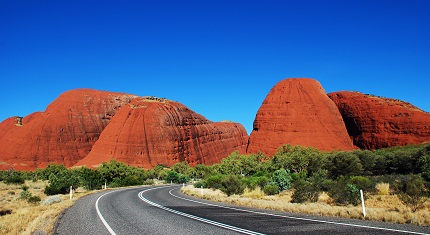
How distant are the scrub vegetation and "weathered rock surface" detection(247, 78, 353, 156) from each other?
59.6 ft

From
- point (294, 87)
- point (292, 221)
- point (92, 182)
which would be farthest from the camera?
point (294, 87)

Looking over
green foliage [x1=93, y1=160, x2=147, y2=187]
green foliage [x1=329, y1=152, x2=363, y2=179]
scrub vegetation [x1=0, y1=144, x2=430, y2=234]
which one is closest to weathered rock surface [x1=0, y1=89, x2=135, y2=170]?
scrub vegetation [x1=0, y1=144, x2=430, y2=234]

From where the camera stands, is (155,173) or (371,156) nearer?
(371,156)

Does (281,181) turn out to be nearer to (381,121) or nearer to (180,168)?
(180,168)

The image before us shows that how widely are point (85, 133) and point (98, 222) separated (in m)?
111

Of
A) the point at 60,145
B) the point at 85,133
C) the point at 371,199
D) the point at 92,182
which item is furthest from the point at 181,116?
the point at 371,199

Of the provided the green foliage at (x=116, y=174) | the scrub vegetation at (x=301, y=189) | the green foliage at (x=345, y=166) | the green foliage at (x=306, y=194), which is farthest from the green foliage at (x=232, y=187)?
the green foliage at (x=116, y=174)

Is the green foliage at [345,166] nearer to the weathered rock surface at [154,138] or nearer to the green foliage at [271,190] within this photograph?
the green foliage at [271,190]

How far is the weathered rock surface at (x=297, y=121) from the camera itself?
278 ft

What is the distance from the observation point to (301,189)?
19.1 metres

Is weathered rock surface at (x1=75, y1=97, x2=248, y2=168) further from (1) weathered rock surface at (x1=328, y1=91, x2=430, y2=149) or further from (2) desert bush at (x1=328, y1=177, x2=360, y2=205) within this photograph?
(2) desert bush at (x1=328, y1=177, x2=360, y2=205)

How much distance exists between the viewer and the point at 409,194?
14.2 metres

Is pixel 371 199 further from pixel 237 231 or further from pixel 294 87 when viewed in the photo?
pixel 294 87

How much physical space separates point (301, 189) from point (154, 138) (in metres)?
84.3
